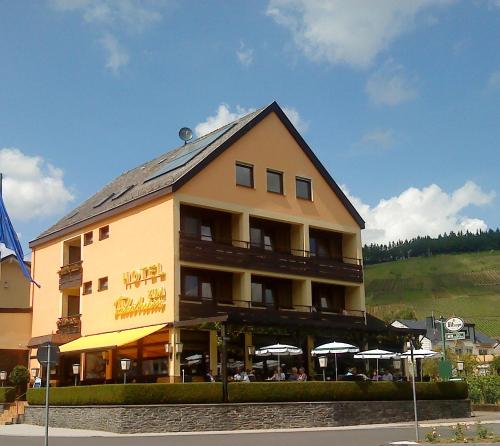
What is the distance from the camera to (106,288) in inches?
1572

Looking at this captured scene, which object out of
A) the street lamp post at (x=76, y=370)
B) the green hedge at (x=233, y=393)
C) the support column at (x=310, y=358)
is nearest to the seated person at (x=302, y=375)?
the support column at (x=310, y=358)

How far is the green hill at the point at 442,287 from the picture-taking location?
136375 mm

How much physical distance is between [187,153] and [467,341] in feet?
294

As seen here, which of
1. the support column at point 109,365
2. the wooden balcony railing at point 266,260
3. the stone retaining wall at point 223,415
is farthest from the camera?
the support column at point 109,365

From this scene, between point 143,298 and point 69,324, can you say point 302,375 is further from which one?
point 69,324

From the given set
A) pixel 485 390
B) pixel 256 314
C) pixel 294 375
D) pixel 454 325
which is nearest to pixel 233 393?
pixel 294 375

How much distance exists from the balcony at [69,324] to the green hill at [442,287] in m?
96.9

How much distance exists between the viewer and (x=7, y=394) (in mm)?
38219

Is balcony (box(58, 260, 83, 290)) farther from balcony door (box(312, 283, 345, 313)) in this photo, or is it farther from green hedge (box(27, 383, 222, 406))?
balcony door (box(312, 283, 345, 313))

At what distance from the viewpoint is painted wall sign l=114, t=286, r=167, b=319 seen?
3559cm

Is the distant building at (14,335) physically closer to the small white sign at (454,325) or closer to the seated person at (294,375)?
the seated person at (294,375)

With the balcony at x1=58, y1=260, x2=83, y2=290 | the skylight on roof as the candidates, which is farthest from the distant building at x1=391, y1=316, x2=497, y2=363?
the balcony at x1=58, y1=260, x2=83, y2=290

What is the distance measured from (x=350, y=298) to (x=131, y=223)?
14268 mm

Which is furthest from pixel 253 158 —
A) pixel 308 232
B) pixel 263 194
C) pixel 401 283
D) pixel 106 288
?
pixel 401 283
